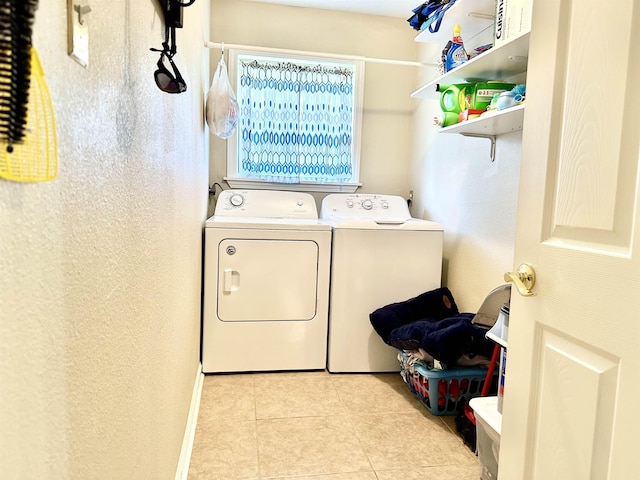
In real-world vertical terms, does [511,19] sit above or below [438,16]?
below

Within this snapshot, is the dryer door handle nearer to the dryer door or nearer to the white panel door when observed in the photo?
the dryer door

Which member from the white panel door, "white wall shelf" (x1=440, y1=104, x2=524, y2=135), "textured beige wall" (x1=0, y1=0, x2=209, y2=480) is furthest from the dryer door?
the white panel door

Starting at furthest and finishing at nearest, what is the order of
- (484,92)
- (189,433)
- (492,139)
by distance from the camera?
1. (492,139)
2. (484,92)
3. (189,433)

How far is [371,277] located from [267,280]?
608 mm

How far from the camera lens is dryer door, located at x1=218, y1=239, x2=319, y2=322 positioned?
2.45 m

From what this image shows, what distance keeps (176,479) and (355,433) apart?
2.68 ft

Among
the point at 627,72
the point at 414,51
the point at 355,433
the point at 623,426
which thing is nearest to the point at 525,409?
the point at 623,426

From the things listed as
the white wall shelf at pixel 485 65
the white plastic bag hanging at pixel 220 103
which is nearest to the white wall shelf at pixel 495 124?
the white wall shelf at pixel 485 65

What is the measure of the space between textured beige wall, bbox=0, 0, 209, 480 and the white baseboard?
1.51 ft

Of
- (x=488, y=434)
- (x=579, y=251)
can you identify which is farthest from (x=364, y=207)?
(x=579, y=251)

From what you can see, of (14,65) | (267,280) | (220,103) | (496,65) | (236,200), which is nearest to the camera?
(14,65)

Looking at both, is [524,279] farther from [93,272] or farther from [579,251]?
[93,272]

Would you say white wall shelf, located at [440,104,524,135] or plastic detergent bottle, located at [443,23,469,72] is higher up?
plastic detergent bottle, located at [443,23,469,72]

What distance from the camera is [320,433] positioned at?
75.7 inches
